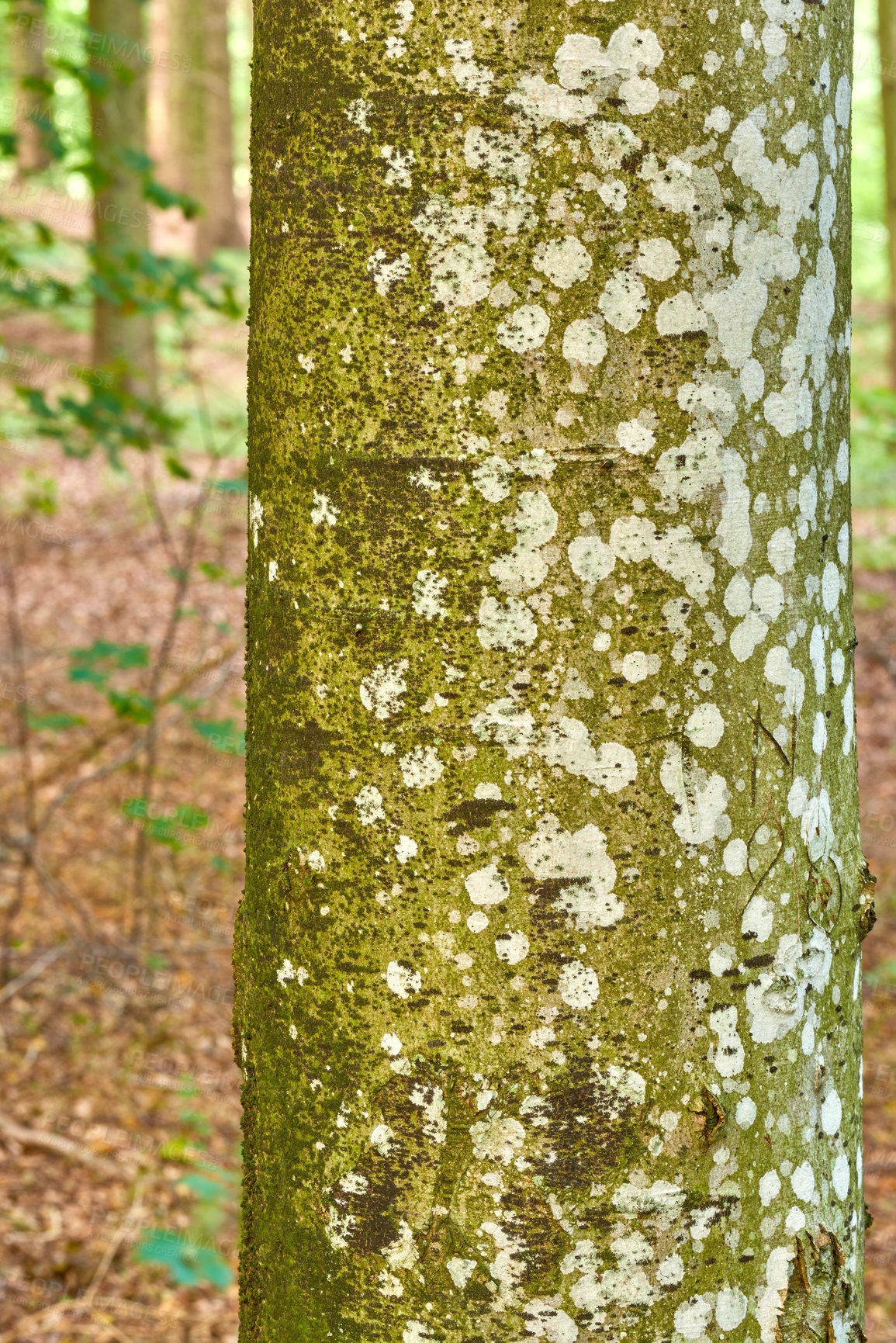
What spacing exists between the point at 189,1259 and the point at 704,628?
10.5 feet

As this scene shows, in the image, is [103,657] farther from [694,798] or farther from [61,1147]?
[694,798]

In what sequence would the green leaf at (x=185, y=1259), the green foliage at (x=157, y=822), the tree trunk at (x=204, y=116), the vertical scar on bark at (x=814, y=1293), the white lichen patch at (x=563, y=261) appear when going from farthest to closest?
1. the tree trunk at (x=204, y=116)
2. the green foliage at (x=157, y=822)
3. the green leaf at (x=185, y=1259)
4. the vertical scar on bark at (x=814, y=1293)
5. the white lichen patch at (x=563, y=261)

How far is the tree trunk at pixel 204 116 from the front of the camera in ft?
59.2

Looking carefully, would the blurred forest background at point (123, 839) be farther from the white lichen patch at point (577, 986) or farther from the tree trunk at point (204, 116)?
the tree trunk at point (204, 116)

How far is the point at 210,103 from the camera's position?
19266 mm

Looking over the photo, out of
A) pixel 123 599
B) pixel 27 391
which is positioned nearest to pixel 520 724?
pixel 27 391

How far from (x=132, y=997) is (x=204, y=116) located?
1736cm

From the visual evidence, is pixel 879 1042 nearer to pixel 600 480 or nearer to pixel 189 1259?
pixel 189 1259

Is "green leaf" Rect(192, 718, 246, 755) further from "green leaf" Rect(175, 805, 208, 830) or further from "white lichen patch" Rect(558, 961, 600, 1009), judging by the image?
"white lichen patch" Rect(558, 961, 600, 1009)

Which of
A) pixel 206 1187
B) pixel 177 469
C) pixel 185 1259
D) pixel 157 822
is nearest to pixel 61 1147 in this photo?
pixel 206 1187

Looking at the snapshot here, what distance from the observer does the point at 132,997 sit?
17.4ft

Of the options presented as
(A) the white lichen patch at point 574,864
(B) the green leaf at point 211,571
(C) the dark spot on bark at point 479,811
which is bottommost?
(A) the white lichen patch at point 574,864

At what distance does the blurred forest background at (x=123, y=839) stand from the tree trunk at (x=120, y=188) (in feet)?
0.10

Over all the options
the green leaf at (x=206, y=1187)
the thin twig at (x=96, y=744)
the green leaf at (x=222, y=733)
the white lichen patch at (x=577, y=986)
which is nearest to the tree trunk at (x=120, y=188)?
the thin twig at (x=96, y=744)
